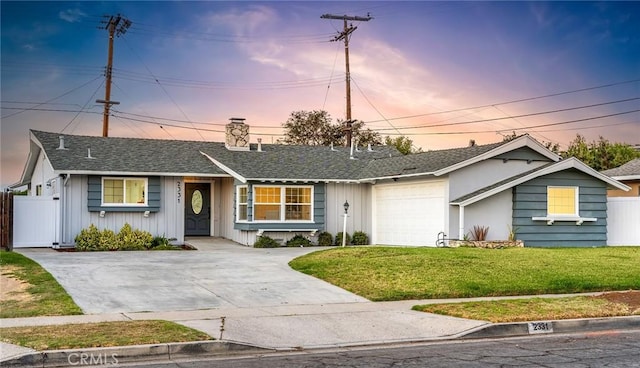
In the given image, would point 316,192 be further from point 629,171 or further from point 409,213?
point 629,171

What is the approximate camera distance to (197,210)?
31.0 m

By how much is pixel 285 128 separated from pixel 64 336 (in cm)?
5286

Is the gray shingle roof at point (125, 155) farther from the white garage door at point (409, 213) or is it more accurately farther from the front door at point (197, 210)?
the white garage door at point (409, 213)

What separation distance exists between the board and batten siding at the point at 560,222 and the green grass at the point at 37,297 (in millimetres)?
16345

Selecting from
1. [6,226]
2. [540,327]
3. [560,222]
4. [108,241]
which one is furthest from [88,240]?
[540,327]

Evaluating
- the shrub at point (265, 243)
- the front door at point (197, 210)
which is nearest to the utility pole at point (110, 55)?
the front door at point (197, 210)

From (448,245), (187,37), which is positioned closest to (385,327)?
(448,245)

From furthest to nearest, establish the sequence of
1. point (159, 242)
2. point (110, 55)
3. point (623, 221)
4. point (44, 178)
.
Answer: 1. point (110, 55)
2. point (44, 178)
3. point (623, 221)
4. point (159, 242)

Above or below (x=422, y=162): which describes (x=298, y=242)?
below

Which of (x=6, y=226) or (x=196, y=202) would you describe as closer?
(x=6, y=226)

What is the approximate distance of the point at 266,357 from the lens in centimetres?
1001

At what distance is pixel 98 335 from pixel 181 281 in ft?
21.0

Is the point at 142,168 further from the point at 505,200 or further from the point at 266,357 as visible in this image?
the point at 266,357

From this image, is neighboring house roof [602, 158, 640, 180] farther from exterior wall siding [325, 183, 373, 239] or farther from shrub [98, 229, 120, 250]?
shrub [98, 229, 120, 250]
